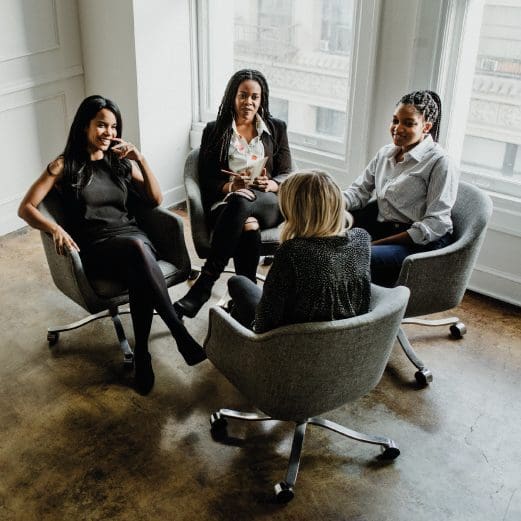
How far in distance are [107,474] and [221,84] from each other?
288cm

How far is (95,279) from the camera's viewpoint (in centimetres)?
289

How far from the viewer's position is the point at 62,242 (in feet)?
9.19

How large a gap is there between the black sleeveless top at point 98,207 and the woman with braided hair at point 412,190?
1.06 metres

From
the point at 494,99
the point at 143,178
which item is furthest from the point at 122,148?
the point at 494,99

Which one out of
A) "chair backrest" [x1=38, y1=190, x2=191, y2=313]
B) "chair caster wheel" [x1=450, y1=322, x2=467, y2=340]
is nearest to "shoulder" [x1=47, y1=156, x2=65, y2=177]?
"chair backrest" [x1=38, y1=190, x2=191, y2=313]

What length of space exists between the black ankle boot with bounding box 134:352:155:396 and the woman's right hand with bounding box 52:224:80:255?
523 millimetres

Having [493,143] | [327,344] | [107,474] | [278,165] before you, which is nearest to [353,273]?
[327,344]

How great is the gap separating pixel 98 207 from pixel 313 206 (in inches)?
48.4

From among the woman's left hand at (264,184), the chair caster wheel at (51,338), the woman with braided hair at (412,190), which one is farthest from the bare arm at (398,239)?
the chair caster wheel at (51,338)

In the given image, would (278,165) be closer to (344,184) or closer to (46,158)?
(344,184)

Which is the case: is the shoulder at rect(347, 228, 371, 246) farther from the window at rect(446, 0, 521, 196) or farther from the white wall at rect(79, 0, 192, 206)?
the white wall at rect(79, 0, 192, 206)

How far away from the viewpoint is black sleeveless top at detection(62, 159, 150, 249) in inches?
117

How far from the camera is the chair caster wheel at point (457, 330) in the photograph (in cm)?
333

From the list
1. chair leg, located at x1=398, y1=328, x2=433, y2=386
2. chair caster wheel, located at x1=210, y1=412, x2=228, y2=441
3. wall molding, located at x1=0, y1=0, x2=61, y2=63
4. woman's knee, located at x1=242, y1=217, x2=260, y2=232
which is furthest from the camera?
wall molding, located at x1=0, y1=0, x2=61, y2=63
